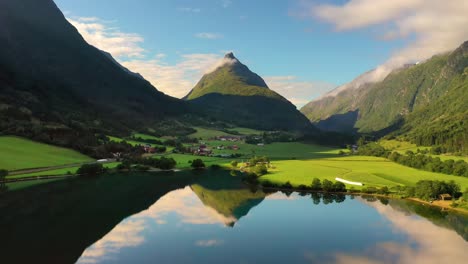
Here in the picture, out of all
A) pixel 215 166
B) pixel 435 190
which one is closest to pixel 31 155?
pixel 215 166

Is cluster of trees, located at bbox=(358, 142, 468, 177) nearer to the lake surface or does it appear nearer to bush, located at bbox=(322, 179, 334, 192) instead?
the lake surface

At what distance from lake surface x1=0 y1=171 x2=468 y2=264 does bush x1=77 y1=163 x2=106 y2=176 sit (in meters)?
23.8

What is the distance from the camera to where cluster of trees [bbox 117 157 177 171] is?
132m

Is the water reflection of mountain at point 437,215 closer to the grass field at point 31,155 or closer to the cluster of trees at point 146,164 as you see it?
the cluster of trees at point 146,164

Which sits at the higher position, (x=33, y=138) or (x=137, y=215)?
(x=33, y=138)

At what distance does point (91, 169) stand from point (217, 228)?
72.8 meters

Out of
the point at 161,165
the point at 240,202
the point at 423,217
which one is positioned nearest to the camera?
the point at 423,217

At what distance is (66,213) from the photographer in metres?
68.3

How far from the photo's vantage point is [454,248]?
52.7m

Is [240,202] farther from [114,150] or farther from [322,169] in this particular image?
[114,150]

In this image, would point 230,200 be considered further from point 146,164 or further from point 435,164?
point 435,164

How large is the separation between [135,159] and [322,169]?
73.4 metres

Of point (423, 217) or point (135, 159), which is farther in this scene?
point (135, 159)

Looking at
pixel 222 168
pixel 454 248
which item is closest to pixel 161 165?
pixel 222 168
